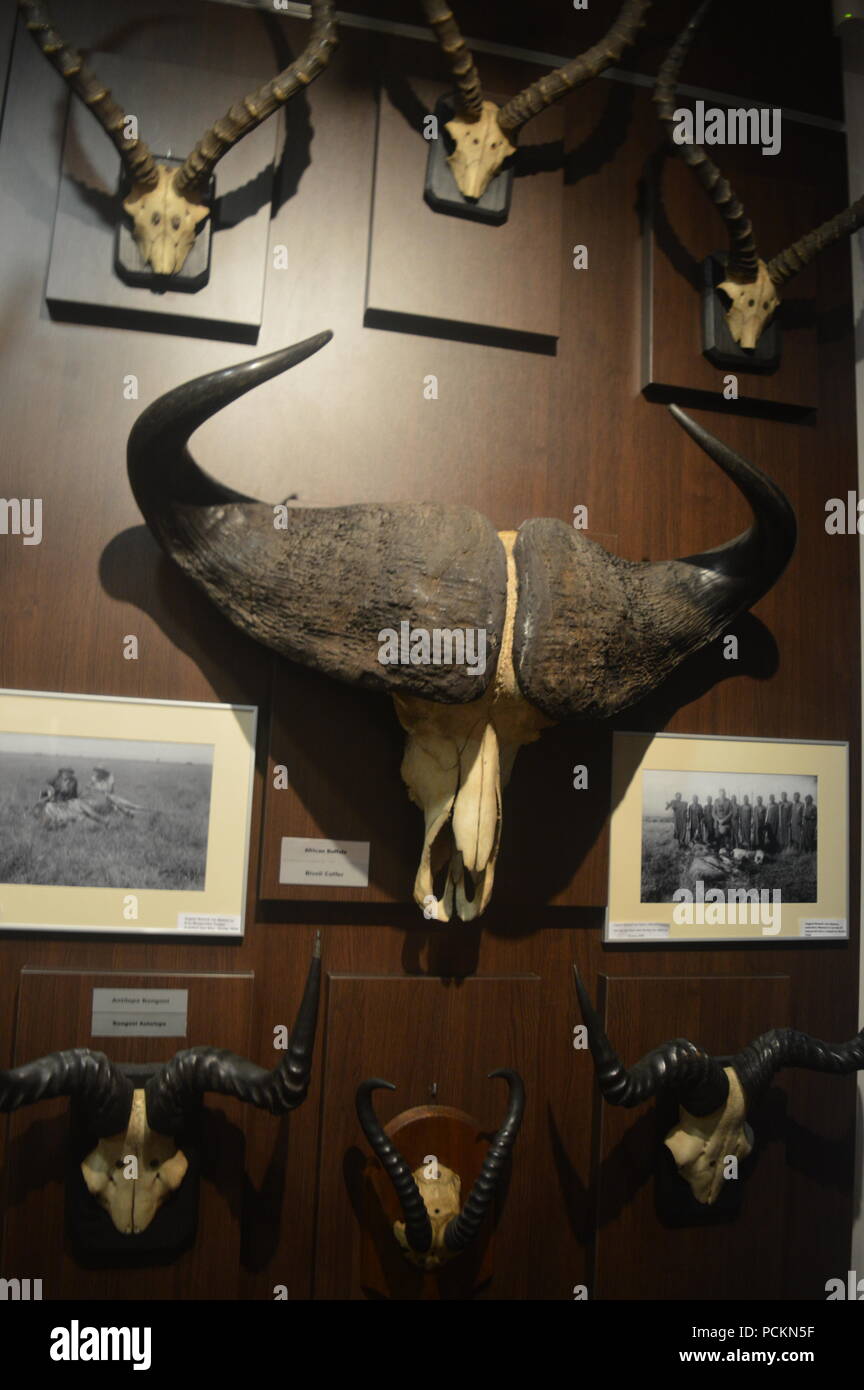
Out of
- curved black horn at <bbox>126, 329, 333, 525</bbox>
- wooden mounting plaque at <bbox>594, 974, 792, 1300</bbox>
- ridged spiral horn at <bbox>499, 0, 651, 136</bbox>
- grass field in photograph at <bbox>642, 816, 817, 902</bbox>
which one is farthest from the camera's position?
grass field in photograph at <bbox>642, 816, 817, 902</bbox>

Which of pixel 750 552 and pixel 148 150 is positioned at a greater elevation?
pixel 148 150

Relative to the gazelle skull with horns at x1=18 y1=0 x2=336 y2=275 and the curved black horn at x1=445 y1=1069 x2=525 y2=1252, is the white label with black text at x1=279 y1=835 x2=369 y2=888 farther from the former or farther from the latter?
the gazelle skull with horns at x1=18 y1=0 x2=336 y2=275

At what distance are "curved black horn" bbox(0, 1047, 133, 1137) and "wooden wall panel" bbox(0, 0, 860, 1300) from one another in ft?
0.71

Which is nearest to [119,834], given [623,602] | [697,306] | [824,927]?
[623,602]

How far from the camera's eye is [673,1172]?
1.92 metres

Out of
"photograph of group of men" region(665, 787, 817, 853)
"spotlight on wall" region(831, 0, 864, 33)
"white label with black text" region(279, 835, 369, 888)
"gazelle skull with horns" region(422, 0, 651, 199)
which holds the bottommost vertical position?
"white label with black text" region(279, 835, 369, 888)

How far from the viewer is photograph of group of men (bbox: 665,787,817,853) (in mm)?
2057

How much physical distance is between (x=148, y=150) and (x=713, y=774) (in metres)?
1.77

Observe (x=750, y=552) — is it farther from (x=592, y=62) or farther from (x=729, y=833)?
(x=592, y=62)

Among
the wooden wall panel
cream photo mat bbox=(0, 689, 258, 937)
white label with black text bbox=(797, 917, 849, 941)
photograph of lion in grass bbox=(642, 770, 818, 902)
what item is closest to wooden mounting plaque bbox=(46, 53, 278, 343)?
the wooden wall panel

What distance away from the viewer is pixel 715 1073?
1795 millimetres

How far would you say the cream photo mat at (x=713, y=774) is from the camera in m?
2.01

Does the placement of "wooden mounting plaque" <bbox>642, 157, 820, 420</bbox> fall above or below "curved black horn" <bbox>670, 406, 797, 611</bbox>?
above
